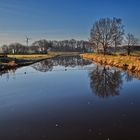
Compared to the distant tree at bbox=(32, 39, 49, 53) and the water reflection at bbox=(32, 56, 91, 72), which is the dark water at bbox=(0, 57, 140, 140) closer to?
the water reflection at bbox=(32, 56, 91, 72)

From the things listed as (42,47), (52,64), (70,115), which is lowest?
(52,64)

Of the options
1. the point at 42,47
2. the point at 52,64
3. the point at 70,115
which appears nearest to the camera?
Result: the point at 70,115

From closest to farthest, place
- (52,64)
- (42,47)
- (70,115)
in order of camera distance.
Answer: (70,115), (52,64), (42,47)

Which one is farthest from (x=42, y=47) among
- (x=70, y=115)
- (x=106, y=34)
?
(x=70, y=115)

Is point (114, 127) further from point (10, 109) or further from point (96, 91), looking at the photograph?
point (96, 91)

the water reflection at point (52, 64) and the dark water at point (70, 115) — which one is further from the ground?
the dark water at point (70, 115)

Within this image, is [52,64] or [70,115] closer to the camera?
[70,115]

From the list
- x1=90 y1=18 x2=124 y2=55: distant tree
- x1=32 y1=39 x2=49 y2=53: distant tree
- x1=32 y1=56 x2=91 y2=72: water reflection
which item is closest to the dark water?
x1=32 y1=56 x2=91 y2=72: water reflection

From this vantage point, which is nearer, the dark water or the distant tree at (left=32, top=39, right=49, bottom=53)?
the dark water

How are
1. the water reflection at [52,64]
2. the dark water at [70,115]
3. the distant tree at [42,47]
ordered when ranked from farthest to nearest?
the distant tree at [42,47] → the water reflection at [52,64] → the dark water at [70,115]

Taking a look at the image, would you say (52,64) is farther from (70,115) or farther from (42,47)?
(42,47)

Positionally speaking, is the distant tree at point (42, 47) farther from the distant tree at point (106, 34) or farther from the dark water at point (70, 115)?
the dark water at point (70, 115)

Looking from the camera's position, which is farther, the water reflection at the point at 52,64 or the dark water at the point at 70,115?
the water reflection at the point at 52,64

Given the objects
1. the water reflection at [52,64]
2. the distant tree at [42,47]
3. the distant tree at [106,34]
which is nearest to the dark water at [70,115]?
the water reflection at [52,64]
